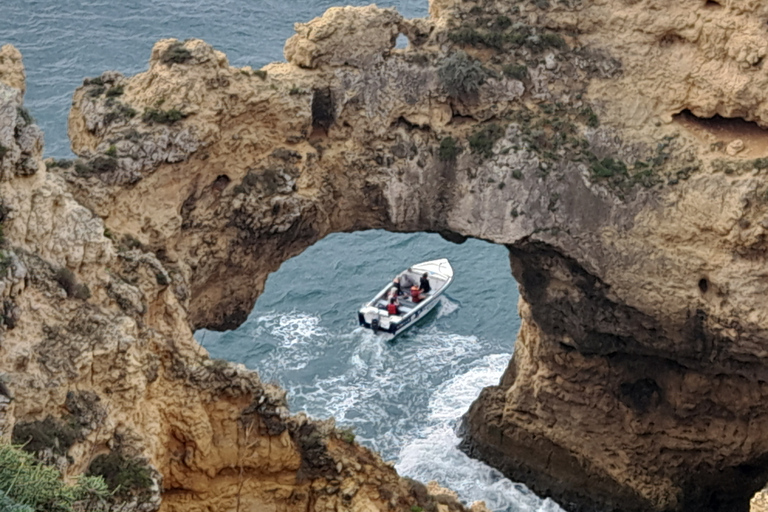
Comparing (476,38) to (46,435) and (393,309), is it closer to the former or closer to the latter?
(46,435)

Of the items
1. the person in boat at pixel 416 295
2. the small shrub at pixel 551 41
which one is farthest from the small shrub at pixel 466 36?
the person in boat at pixel 416 295

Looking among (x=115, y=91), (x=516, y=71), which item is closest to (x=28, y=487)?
(x=115, y=91)

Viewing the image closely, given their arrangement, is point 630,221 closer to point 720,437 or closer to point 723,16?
point 723,16

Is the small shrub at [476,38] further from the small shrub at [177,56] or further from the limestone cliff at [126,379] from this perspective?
the limestone cliff at [126,379]

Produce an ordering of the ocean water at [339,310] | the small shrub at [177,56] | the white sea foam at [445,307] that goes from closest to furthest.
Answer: the small shrub at [177,56], the ocean water at [339,310], the white sea foam at [445,307]

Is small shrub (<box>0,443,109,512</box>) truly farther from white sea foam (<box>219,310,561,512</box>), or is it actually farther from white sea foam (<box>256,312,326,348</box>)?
white sea foam (<box>256,312,326,348</box>)

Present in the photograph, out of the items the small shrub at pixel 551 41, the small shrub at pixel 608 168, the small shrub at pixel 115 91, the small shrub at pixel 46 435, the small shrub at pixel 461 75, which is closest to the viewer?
the small shrub at pixel 46 435

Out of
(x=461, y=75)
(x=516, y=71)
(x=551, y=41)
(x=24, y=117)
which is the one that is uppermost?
(x=551, y=41)

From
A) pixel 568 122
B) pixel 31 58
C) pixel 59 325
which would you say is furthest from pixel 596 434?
pixel 31 58
